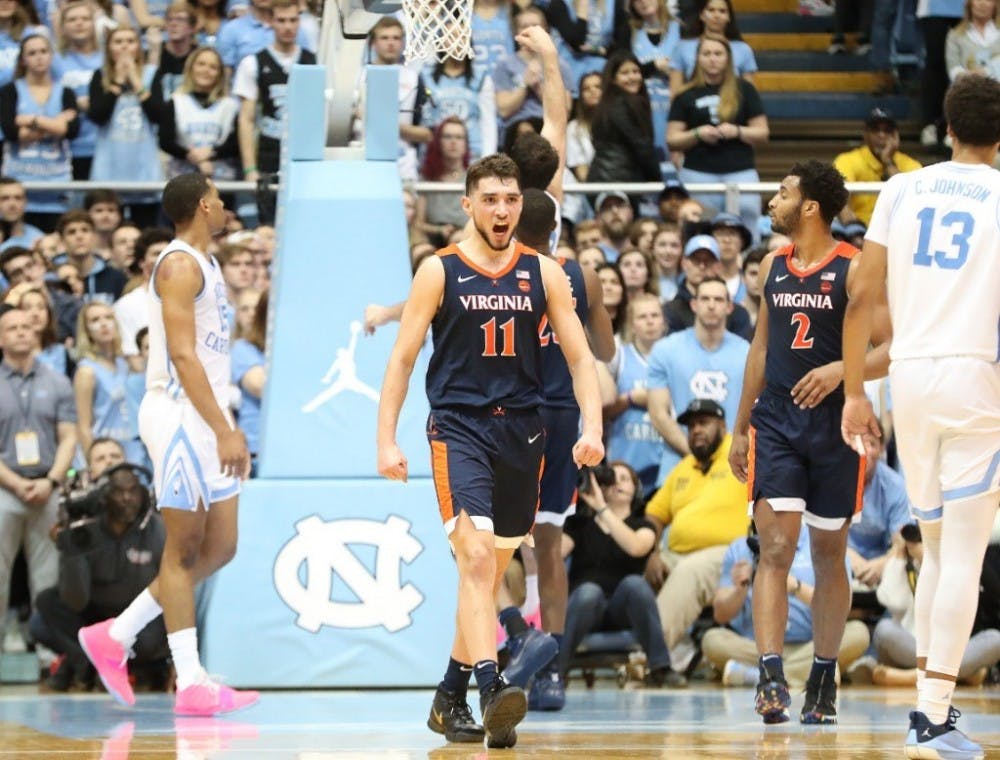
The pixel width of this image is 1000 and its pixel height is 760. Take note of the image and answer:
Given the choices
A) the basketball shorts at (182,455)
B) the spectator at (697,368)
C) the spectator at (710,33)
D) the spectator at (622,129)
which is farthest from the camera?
the spectator at (710,33)

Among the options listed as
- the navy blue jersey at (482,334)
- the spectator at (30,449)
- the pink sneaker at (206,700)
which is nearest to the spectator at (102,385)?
the spectator at (30,449)

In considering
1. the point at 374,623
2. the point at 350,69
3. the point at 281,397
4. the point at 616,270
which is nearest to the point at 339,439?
the point at 281,397

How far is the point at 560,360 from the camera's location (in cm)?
952

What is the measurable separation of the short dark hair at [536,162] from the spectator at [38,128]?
21.5ft

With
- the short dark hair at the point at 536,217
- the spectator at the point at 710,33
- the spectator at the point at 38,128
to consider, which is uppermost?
the spectator at the point at 710,33

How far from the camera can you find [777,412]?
865 cm

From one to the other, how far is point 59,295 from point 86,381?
1151 millimetres

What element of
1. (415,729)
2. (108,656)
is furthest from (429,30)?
(415,729)

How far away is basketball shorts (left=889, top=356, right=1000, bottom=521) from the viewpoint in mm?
6922

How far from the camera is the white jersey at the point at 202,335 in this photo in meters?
9.07

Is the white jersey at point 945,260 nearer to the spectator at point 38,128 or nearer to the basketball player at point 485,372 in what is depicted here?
the basketball player at point 485,372

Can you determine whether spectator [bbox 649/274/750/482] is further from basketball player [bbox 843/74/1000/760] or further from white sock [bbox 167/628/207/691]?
basketball player [bbox 843/74/1000/760]

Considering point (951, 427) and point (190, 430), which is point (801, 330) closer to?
point (951, 427)

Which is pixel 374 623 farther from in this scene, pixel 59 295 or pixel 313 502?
pixel 59 295
